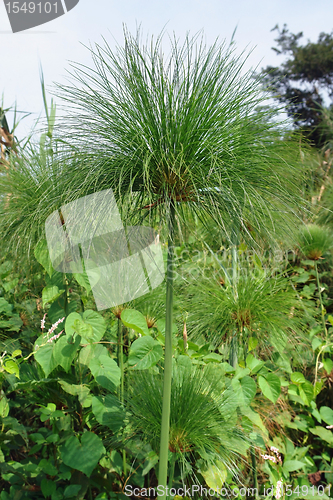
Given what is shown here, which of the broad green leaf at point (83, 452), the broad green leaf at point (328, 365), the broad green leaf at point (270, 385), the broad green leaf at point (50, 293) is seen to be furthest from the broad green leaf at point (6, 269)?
the broad green leaf at point (328, 365)

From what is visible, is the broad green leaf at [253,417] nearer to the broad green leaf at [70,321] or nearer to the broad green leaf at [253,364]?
the broad green leaf at [253,364]

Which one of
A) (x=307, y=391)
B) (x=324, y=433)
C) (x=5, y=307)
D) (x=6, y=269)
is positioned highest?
(x=6, y=269)

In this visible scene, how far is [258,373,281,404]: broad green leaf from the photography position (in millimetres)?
896

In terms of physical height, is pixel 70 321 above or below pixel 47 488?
above

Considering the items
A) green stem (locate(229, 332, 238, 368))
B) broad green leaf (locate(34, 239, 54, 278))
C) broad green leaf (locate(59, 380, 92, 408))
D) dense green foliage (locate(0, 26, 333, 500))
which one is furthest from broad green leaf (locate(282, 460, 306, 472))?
broad green leaf (locate(34, 239, 54, 278))

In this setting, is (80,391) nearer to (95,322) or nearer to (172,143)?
(95,322)

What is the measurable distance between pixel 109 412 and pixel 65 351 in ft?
0.52

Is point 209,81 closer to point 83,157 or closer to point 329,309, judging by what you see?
point 83,157

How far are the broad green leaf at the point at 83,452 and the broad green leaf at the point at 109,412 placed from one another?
2.7 inches

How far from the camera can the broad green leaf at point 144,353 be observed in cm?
74

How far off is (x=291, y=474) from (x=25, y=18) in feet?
4.88

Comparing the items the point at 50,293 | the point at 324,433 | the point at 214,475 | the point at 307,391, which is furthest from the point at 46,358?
the point at 324,433

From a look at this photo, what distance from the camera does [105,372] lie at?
810 mm

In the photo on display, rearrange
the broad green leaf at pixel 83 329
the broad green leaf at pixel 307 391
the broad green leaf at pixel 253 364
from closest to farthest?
the broad green leaf at pixel 83 329, the broad green leaf at pixel 253 364, the broad green leaf at pixel 307 391
